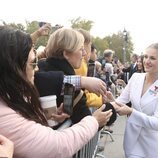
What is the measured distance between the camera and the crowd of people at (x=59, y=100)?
1.70 metres

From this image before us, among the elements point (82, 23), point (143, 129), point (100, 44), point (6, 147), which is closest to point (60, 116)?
point (6, 147)

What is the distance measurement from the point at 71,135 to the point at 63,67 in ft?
2.62

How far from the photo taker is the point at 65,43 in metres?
2.65

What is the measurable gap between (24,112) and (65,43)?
965mm

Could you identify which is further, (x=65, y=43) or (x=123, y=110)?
(x=123, y=110)

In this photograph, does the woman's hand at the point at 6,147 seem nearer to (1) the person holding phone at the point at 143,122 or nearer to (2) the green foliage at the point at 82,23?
(1) the person holding phone at the point at 143,122

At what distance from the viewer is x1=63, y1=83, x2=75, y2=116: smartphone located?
7.30 feet

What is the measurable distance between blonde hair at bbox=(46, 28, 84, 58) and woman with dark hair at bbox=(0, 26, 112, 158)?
2.31 feet

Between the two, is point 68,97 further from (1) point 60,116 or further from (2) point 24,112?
(2) point 24,112

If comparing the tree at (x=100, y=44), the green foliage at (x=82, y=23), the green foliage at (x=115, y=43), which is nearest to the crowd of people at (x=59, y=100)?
the green foliage at (x=82, y=23)

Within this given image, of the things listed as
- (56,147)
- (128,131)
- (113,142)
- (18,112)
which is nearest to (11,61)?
(18,112)

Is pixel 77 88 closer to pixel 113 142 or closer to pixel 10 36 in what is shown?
pixel 10 36

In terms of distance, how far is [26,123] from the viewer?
171cm

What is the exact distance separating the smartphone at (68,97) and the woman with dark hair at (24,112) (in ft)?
1.00
